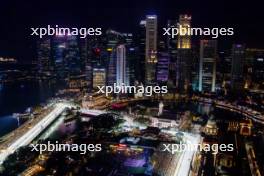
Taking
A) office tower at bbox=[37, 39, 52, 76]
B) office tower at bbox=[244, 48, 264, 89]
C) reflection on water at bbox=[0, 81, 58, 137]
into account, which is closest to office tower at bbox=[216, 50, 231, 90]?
office tower at bbox=[244, 48, 264, 89]

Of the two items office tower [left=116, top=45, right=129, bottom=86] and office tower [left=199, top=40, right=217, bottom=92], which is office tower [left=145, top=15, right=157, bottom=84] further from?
office tower [left=199, top=40, right=217, bottom=92]

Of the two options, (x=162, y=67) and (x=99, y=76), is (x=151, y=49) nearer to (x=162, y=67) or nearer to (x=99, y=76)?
(x=162, y=67)

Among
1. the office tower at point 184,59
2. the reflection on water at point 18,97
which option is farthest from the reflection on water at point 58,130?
the office tower at point 184,59

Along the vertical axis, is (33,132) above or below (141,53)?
below

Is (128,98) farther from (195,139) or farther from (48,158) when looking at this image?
(48,158)

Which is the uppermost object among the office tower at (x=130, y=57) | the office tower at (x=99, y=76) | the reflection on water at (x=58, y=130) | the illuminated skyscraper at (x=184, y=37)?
the illuminated skyscraper at (x=184, y=37)

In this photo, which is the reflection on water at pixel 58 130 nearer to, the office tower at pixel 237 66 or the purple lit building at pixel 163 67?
the purple lit building at pixel 163 67

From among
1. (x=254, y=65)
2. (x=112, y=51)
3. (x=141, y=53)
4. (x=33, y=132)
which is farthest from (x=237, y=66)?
(x=33, y=132)
